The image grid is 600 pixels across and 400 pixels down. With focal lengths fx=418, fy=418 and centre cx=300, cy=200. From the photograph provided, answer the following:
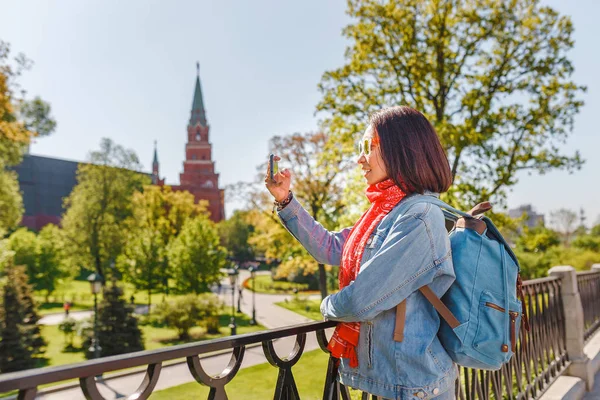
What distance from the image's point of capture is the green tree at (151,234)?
29.6 metres

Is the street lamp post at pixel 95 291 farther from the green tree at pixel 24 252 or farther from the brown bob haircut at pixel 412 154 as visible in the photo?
the green tree at pixel 24 252

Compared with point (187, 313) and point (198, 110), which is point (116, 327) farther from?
point (198, 110)

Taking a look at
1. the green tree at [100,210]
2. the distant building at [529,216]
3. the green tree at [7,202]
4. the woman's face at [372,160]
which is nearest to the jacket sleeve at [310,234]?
the woman's face at [372,160]

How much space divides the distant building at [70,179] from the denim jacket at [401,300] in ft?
200

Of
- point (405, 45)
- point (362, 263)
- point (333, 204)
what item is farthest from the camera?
point (333, 204)

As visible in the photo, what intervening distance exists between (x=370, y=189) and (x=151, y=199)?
125 ft

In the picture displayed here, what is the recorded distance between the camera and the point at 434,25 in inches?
493

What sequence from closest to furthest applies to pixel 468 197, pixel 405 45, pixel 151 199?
pixel 468 197, pixel 405 45, pixel 151 199

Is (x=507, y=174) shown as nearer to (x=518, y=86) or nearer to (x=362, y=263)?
(x=518, y=86)

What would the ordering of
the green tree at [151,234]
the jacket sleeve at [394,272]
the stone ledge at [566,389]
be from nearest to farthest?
the jacket sleeve at [394,272], the stone ledge at [566,389], the green tree at [151,234]

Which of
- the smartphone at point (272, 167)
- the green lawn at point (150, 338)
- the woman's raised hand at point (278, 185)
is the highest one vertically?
the smartphone at point (272, 167)

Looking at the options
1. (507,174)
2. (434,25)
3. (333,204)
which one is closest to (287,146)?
(333,204)

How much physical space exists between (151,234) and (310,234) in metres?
31.3

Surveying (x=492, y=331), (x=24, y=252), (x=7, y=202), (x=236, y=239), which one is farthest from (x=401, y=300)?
(x=236, y=239)
